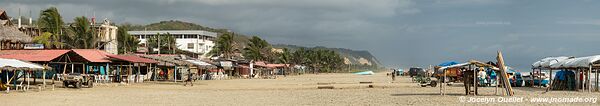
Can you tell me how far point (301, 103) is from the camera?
59.8 feet

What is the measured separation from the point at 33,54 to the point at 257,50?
2324 inches

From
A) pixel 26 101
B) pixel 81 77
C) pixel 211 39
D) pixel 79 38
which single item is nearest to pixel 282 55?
pixel 211 39

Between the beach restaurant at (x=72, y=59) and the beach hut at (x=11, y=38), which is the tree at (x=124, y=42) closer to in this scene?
the beach hut at (x=11, y=38)

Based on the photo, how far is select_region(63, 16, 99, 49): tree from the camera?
52.1 m

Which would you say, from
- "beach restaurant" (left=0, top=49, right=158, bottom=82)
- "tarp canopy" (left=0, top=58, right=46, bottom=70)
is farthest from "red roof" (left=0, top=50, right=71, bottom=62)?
"tarp canopy" (left=0, top=58, right=46, bottom=70)

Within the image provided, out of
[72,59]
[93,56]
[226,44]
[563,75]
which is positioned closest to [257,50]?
[226,44]

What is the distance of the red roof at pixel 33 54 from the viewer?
33.2m

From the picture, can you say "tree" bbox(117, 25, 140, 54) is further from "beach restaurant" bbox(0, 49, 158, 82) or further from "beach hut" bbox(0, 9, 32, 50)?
"beach restaurant" bbox(0, 49, 158, 82)

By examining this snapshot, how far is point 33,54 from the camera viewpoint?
3509 cm

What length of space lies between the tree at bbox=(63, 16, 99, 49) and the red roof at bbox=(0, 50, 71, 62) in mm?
15063

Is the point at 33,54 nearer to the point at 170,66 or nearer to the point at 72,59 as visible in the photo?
the point at 72,59

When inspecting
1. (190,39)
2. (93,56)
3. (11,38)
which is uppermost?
(190,39)

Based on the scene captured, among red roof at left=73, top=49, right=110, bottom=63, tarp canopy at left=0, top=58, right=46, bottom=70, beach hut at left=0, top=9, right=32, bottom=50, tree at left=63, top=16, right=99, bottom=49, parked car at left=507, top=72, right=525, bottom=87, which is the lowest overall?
parked car at left=507, top=72, right=525, bottom=87

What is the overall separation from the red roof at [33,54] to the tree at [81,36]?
15.1 metres
